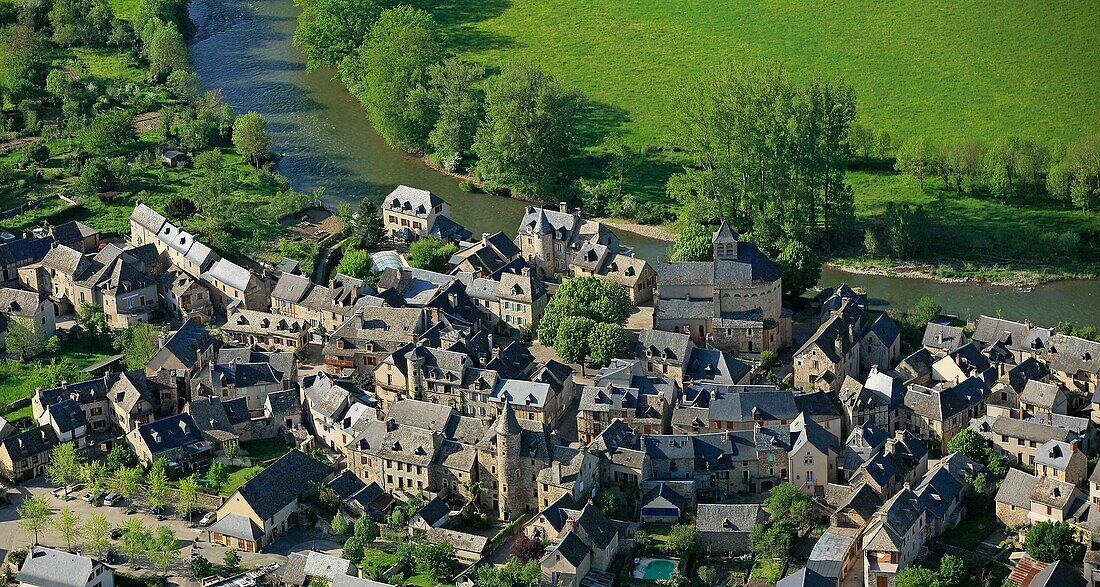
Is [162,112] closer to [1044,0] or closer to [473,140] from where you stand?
[473,140]

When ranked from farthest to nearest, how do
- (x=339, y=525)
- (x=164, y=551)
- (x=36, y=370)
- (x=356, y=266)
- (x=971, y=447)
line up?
(x=356, y=266)
(x=36, y=370)
(x=971, y=447)
(x=339, y=525)
(x=164, y=551)

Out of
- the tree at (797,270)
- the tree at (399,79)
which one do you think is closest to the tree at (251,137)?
the tree at (399,79)

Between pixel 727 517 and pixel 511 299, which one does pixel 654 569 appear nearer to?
pixel 727 517

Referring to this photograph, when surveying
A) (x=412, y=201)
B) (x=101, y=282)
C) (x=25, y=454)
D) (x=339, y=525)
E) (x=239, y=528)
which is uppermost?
(x=412, y=201)

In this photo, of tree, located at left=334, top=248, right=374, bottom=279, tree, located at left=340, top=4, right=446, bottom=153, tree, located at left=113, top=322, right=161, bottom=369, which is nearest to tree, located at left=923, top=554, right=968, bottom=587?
Answer: tree, located at left=334, top=248, right=374, bottom=279

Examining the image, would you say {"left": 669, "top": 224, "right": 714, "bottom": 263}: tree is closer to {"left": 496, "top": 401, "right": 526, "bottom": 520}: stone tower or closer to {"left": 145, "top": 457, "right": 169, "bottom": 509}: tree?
{"left": 496, "top": 401, "right": 526, "bottom": 520}: stone tower

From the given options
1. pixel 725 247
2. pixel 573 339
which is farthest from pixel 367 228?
pixel 725 247
